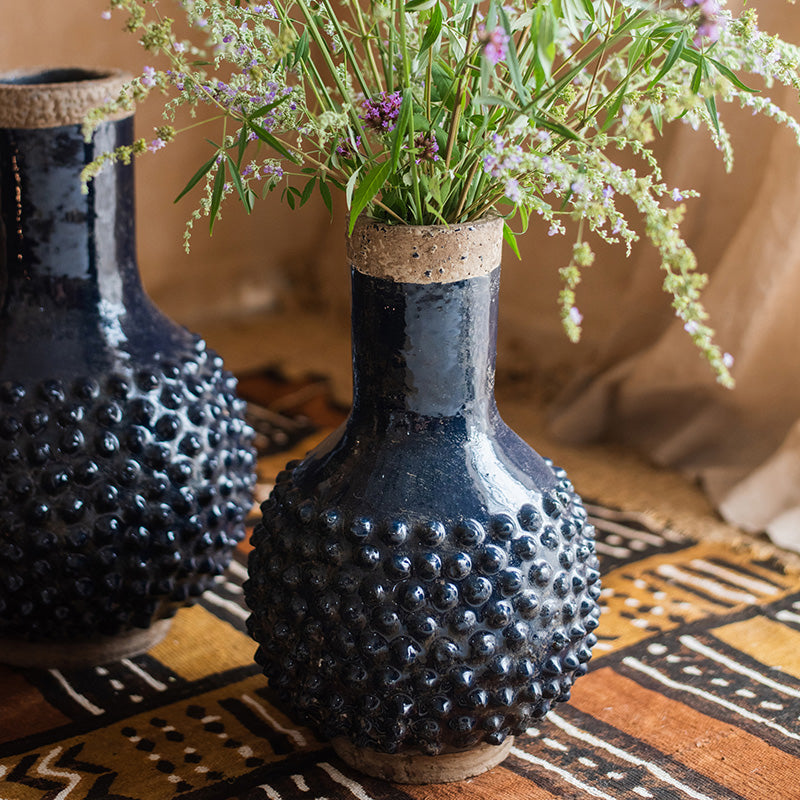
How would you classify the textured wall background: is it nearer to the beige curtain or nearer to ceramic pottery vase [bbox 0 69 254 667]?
the beige curtain

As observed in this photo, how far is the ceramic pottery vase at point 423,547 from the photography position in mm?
835

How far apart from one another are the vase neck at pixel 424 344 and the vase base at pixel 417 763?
31cm

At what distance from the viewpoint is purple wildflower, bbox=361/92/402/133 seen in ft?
2.43

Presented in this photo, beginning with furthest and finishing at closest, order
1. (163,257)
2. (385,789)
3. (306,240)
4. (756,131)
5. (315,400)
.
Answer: (306,240) < (163,257) < (315,400) < (756,131) < (385,789)

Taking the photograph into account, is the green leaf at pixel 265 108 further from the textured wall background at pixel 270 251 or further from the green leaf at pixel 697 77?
the textured wall background at pixel 270 251

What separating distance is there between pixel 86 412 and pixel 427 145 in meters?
0.45

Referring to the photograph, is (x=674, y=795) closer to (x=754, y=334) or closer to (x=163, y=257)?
(x=754, y=334)

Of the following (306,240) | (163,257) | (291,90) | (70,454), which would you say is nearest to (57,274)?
(70,454)

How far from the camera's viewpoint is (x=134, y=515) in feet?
3.33

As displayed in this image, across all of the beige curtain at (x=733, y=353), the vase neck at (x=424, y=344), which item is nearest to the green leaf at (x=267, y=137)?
the vase neck at (x=424, y=344)

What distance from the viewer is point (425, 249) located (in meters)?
0.82

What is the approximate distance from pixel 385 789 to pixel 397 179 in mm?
531

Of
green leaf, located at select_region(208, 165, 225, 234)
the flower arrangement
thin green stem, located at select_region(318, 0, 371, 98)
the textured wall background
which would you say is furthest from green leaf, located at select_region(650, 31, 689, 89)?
the textured wall background

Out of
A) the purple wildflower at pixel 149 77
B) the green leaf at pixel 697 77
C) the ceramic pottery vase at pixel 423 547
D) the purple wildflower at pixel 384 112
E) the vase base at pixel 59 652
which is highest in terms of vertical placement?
the green leaf at pixel 697 77
